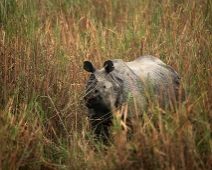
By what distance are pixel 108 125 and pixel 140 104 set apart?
0.49 meters

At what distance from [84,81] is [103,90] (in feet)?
3.83

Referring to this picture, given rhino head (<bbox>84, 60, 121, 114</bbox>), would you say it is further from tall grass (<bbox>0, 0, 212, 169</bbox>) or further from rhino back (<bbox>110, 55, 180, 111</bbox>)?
tall grass (<bbox>0, 0, 212, 169</bbox>)

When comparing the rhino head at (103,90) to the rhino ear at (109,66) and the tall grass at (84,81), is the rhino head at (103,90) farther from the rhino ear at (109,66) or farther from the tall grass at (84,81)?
the tall grass at (84,81)

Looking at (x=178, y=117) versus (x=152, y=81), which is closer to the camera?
(x=178, y=117)

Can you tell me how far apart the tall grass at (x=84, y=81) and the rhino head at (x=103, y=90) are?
1.04 ft

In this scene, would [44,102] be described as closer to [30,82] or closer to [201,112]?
[30,82]

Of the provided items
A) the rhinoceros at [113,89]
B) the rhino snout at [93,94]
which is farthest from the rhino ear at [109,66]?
the rhino snout at [93,94]

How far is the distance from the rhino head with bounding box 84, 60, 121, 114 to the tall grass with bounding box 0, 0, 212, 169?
1.04ft

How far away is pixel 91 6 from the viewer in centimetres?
751

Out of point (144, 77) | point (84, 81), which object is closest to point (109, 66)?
point (144, 77)

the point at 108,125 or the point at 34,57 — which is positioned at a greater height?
the point at 34,57

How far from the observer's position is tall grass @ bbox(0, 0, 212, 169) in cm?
346

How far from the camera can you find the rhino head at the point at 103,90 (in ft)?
14.1

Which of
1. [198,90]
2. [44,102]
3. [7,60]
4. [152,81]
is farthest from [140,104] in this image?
[7,60]
